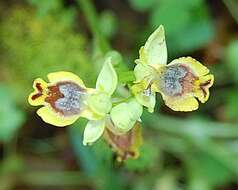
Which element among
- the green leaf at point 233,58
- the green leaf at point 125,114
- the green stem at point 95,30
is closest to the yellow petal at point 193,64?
the green leaf at point 125,114

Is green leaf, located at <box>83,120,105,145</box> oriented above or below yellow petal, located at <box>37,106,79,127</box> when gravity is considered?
below

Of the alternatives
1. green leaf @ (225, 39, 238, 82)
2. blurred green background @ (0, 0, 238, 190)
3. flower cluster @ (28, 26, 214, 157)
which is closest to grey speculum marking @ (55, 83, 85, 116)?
flower cluster @ (28, 26, 214, 157)

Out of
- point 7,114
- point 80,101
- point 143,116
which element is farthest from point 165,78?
point 7,114

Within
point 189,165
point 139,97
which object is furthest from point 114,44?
point 139,97

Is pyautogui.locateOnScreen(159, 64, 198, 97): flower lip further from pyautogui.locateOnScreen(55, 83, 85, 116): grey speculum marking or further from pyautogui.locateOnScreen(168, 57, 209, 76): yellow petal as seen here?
pyautogui.locateOnScreen(55, 83, 85, 116): grey speculum marking

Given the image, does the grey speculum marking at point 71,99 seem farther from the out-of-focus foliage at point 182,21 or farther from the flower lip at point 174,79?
the out-of-focus foliage at point 182,21

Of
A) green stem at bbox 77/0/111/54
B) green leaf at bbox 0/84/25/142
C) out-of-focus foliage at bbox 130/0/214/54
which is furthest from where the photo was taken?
green leaf at bbox 0/84/25/142
